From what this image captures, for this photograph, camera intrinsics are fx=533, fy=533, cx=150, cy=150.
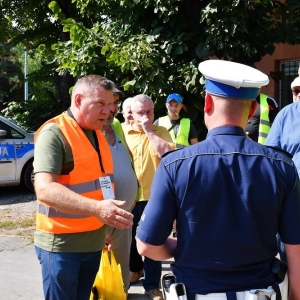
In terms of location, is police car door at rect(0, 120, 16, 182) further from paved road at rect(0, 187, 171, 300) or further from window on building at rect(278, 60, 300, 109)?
window on building at rect(278, 60, 300, 109)

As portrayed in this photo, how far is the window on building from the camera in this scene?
13.1 metres

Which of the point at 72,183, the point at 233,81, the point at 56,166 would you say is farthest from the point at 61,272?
the point at 233,81

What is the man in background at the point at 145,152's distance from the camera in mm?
5160

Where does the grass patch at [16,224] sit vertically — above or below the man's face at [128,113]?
below

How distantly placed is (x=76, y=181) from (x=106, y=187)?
0.21 meters

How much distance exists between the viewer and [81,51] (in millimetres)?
8820

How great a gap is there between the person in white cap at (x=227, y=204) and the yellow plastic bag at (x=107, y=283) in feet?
7.15

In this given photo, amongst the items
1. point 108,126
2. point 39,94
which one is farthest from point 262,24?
point 39,94

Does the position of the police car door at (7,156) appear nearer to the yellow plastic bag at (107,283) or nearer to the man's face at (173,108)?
the man's face at (173,108)

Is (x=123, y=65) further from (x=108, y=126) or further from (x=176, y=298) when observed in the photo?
(x=176, y=298)

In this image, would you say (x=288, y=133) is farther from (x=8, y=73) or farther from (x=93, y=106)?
(x=8, y=73)

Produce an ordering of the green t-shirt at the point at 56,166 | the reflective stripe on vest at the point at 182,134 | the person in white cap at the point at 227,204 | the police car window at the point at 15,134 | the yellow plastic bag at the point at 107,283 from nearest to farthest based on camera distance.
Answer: the person in white cap at the point at 227,204, the green t-shirt at the point at 56,166, the yellow plastic bag at the point at 107,283, the reflective stripe on vest at the point at 182,134, the police car window at the point at 15,134

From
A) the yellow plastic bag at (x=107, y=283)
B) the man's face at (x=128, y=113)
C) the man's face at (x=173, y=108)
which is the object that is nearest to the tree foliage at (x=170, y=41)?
the man's face at (x=173, y=108)

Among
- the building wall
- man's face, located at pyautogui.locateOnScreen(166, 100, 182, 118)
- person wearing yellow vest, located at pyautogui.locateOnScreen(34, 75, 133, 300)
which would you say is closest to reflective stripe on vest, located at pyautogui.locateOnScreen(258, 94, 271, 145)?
man's face, located at pyautogui.locateOnScreen(166, 100, 182, 118)
